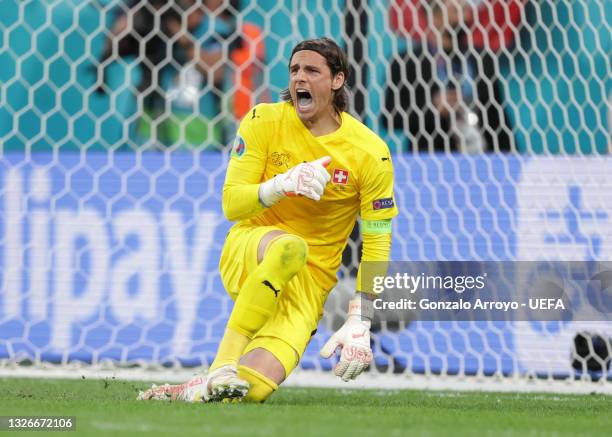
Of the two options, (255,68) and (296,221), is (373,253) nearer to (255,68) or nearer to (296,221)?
(296,221)

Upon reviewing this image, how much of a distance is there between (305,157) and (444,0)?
2.67 meters

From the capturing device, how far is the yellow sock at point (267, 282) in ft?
9.15

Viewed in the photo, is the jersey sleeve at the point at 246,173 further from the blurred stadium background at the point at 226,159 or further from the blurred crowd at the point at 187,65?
the blurred crowd at the point at 187,65

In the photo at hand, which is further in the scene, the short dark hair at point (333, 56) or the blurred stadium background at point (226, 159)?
the blurred stadium background at point (226, 159)

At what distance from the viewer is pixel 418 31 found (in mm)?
5324

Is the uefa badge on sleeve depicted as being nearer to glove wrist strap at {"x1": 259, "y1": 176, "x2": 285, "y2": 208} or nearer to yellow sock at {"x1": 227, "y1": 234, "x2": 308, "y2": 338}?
glove wrist strap at {"x1": 259, "y1": 176, "x2": 285, "y2": 208}

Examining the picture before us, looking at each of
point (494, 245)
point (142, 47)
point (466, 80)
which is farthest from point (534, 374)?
point (142, 47)

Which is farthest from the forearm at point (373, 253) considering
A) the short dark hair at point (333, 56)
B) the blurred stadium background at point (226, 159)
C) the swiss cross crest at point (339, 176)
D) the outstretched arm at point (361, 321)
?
the blurred stadium background at point (226, 159)

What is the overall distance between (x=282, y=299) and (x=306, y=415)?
2.20 feet

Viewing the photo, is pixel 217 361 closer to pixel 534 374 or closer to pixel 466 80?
pixel 534 374

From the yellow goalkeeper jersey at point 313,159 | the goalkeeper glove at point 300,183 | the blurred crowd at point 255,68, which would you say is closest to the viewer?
the goalkeeper glove at point 300,183

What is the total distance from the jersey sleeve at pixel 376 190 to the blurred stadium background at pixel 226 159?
161 centimetres

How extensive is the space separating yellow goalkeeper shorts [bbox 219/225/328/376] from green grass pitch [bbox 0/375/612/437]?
233mm

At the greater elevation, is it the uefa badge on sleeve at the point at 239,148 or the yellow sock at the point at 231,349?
the uefa badge on sleeve at the point at 239,148
